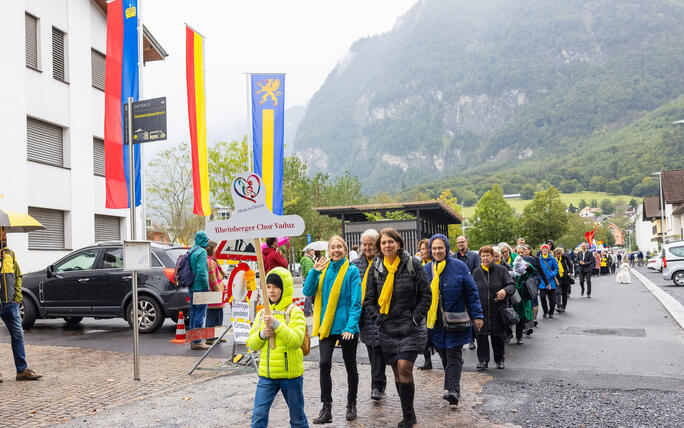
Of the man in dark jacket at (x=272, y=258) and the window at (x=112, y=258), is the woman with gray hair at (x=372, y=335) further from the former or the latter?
the window at (x=112, y=258)

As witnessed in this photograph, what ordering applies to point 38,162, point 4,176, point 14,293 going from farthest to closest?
point 38,162
point 4,176
point 14,293

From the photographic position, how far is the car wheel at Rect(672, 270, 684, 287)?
2748 centimetres

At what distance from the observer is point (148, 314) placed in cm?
1277

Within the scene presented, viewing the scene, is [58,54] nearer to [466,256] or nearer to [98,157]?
[98,157]

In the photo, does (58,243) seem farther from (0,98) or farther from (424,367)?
(424,367)

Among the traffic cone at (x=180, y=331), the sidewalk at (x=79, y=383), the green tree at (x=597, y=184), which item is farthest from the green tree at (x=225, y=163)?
the green tree at (x=597, y=184)

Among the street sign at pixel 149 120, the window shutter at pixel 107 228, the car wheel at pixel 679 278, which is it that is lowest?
the car wheel at pixel 679 278

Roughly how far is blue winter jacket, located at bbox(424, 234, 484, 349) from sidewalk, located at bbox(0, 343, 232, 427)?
3229 mm

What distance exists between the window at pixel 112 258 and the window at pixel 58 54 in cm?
1104

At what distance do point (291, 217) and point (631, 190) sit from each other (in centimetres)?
A: 15077

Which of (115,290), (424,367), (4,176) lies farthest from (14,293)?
(4,176)

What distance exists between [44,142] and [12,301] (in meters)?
14.6

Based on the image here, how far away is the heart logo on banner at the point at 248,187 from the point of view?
5309 mm

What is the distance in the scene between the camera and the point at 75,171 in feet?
72.1
